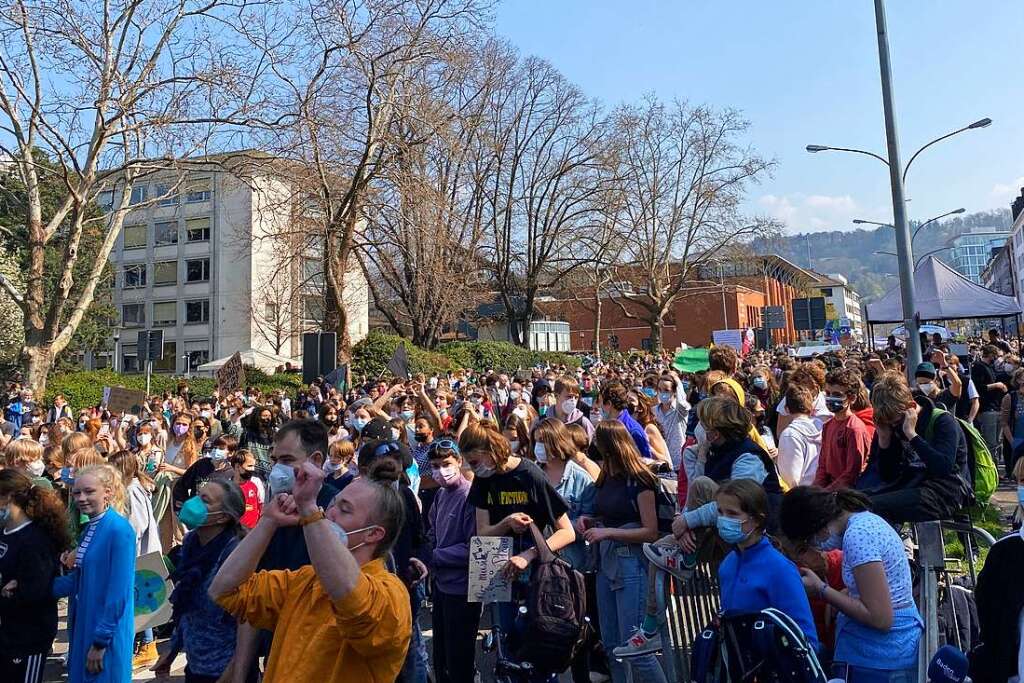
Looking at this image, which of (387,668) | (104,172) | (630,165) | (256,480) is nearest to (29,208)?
(104,172)

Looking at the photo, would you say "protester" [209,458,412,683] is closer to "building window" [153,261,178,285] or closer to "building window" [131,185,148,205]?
"building window" [131,185,148,205]

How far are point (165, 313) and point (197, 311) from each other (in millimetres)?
3153

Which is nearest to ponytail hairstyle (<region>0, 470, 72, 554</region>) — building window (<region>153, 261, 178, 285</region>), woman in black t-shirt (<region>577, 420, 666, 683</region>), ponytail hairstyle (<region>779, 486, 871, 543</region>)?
woman in black t-shirt (<region>577, 420, 666, 683</region>)

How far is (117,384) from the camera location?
79.7ft

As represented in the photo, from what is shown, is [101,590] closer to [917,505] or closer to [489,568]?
[489,568]

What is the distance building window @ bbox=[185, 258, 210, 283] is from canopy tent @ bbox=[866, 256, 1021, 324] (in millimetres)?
52104

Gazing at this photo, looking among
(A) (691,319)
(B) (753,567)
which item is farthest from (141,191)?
(A) (691,319)

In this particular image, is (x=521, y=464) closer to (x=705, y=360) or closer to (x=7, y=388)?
(x=705, y=360)

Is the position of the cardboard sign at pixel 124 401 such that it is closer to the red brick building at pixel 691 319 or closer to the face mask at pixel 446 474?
the face mask at pixel 446 474

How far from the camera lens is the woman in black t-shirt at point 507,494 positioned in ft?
15.6

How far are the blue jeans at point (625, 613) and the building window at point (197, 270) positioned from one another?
200 ft

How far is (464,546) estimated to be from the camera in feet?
16.5

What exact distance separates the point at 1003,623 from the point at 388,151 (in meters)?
23.9

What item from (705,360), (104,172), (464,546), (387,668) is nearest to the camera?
(387,668)
